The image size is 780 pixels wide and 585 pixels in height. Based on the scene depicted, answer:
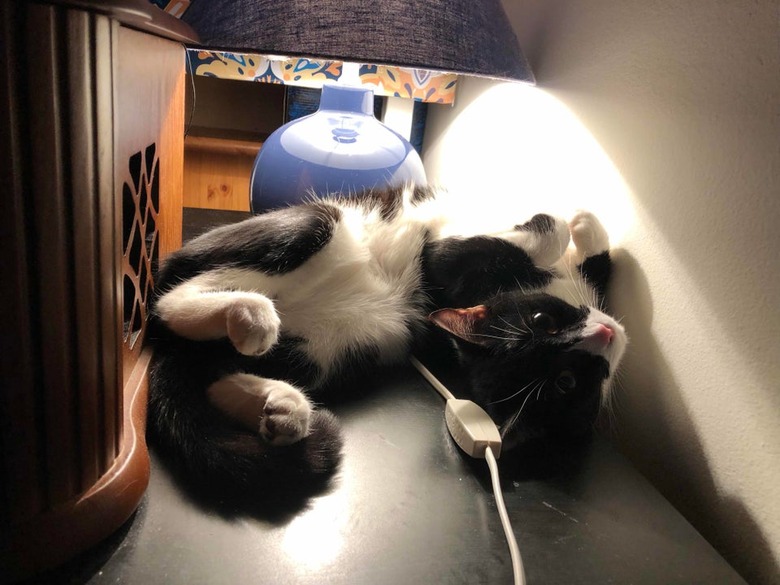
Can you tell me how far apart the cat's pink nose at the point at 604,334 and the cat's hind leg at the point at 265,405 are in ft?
1.31

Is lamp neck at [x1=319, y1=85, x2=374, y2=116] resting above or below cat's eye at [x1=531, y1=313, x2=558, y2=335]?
above

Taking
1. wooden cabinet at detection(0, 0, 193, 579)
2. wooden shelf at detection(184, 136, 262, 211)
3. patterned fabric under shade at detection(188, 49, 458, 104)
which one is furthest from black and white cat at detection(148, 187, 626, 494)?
wooden shelf at detection(184, 136, 262, 211)

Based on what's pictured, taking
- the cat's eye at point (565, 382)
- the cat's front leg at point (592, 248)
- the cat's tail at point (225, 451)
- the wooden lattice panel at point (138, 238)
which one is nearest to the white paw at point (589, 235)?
the cat's front leg at point (592, 248)

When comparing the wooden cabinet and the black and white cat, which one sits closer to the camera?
the wooden cabinet

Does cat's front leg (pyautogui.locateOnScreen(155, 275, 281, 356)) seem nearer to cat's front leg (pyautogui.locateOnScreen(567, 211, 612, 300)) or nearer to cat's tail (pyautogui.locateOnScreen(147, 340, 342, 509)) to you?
cat's tail (pyautogui.locateOnScreen(147, 340, 342, 509))

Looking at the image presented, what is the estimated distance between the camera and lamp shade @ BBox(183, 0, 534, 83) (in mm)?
685

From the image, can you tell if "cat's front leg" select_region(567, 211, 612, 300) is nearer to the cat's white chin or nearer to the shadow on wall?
the shadow on wall

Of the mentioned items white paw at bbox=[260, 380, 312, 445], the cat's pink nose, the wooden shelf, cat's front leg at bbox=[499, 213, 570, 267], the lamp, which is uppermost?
the lamp

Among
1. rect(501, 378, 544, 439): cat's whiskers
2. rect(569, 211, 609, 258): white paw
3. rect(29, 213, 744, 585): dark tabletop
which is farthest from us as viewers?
rect(569, 211, 609, 258): white paw

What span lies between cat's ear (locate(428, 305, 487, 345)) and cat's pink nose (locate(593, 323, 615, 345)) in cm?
16

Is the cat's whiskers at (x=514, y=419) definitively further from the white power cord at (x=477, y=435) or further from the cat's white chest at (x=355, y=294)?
A: the cat's white chest at (x=355, y=294)

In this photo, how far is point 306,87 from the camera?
Answer: 57.7 inches

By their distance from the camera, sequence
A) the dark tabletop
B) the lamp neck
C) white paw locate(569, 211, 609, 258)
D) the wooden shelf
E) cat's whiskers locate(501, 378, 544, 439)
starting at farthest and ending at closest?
the wooden shelf, the lamp neck, white paw locate(569, 211, 609, 258), cat's whiskers locate(501, 378, 544, 439), the dark tabletop

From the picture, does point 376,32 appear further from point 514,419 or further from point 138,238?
point 514,419
